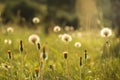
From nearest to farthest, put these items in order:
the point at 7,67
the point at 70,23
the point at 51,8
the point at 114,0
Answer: the point at 7,67 < the point at 114,0 < the point at 51,8 < the point at 70,23

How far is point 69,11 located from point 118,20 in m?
7.82

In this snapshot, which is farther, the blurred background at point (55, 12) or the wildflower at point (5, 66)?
the blurred background at point (55, 12)

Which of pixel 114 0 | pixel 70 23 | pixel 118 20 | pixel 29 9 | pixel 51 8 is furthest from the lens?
pixel 29 9

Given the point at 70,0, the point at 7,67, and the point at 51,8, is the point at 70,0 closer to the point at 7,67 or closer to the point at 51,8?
the point at 51,8

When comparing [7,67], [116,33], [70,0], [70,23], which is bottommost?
[7,67]

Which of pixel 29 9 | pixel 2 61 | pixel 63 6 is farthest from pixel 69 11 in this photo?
pixel 2 61

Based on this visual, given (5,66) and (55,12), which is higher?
(55,12)

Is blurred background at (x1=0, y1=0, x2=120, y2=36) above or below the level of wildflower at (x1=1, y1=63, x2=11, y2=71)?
above

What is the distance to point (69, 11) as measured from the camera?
15930 mm

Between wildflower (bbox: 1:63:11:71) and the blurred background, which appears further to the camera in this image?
the blurred background

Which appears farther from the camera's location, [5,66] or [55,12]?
[55,12]

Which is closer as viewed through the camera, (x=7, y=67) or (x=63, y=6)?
(x=7, y=67)

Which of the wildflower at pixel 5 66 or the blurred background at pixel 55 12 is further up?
the blurred background at pixel 55 12

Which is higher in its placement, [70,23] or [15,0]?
[15,0]
